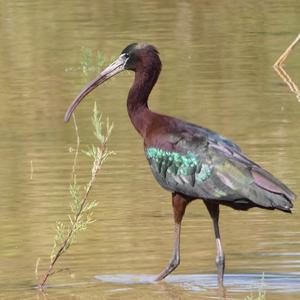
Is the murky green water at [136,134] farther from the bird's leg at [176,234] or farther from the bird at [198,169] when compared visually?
the bird at [198,169]

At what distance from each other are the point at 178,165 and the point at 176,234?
44 cm

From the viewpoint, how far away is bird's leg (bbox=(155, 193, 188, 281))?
9.77 meters

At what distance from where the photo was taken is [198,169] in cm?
973

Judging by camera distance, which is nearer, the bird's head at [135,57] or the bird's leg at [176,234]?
the bird's leg at [176,234]

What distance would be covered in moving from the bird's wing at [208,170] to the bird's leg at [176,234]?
0.08 metres

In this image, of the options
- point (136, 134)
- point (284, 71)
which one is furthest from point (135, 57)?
point (284, 71)

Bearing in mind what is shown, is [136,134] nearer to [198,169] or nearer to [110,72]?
[110,72]

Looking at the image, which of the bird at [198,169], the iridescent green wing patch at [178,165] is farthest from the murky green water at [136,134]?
the iridescent green wing patch at [178,165]

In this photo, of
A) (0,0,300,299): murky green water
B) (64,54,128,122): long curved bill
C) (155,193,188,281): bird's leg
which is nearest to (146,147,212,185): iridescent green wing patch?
(155,193,188,281): bird's leg

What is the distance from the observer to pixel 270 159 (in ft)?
42.3

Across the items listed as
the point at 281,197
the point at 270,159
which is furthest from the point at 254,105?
the point at 281,197

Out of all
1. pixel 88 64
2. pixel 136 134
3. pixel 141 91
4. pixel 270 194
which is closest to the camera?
pixel 270 194

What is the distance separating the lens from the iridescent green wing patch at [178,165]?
9.72 meters

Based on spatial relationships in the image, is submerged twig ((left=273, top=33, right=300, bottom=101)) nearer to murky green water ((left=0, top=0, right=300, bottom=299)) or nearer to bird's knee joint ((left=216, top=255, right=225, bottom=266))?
murky green water ((left=0, top=0, right=300, bottom=299))
